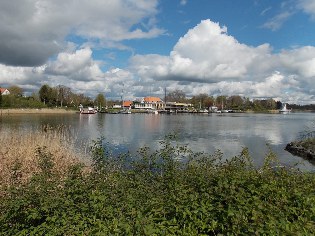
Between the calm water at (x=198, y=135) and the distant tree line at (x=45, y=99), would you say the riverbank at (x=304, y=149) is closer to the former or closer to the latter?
the calm water at (x=198, y=135)

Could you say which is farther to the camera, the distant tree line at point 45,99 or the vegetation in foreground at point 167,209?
the distant tree line at point 45,99

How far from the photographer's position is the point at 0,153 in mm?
17859

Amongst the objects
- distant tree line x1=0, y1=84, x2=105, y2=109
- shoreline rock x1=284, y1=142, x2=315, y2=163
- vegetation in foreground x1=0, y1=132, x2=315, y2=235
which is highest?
distant tree line x1=0, y1=84, x2=105, y2=109

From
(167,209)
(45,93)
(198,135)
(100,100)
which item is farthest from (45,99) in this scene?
(167,209)

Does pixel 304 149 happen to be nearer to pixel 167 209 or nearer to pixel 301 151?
pixel 301 151

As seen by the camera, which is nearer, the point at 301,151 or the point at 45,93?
the point at 301,151

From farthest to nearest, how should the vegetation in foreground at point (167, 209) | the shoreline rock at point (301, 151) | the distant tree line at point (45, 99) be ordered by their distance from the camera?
the distant tree line at point (45, 99) < the shoreline rock at point (301, 151) < the vegetation in foreground at point (167, 209)

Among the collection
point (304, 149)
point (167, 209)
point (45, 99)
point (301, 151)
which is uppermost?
point (45, 99)

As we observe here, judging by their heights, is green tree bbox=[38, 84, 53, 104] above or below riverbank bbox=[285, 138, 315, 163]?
above

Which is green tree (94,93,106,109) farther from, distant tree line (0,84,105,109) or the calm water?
the calm water

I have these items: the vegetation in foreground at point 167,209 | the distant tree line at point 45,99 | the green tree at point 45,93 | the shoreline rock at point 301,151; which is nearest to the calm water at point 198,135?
the shoreline rock at point 301,151

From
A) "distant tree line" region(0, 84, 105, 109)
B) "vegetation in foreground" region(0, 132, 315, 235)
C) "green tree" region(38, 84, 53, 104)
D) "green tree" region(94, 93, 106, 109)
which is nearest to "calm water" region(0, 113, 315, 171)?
"vegetation in foreground" region(0, 132, 315, 235)

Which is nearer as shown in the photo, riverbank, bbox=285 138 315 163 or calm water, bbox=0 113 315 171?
riverbank, bbox=285 138 315 163

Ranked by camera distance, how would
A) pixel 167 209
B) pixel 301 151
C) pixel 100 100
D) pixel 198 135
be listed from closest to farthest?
1. pixel 167 209
2. pixel 301 151
3. pixel 198 135
4. pixel 100 100
